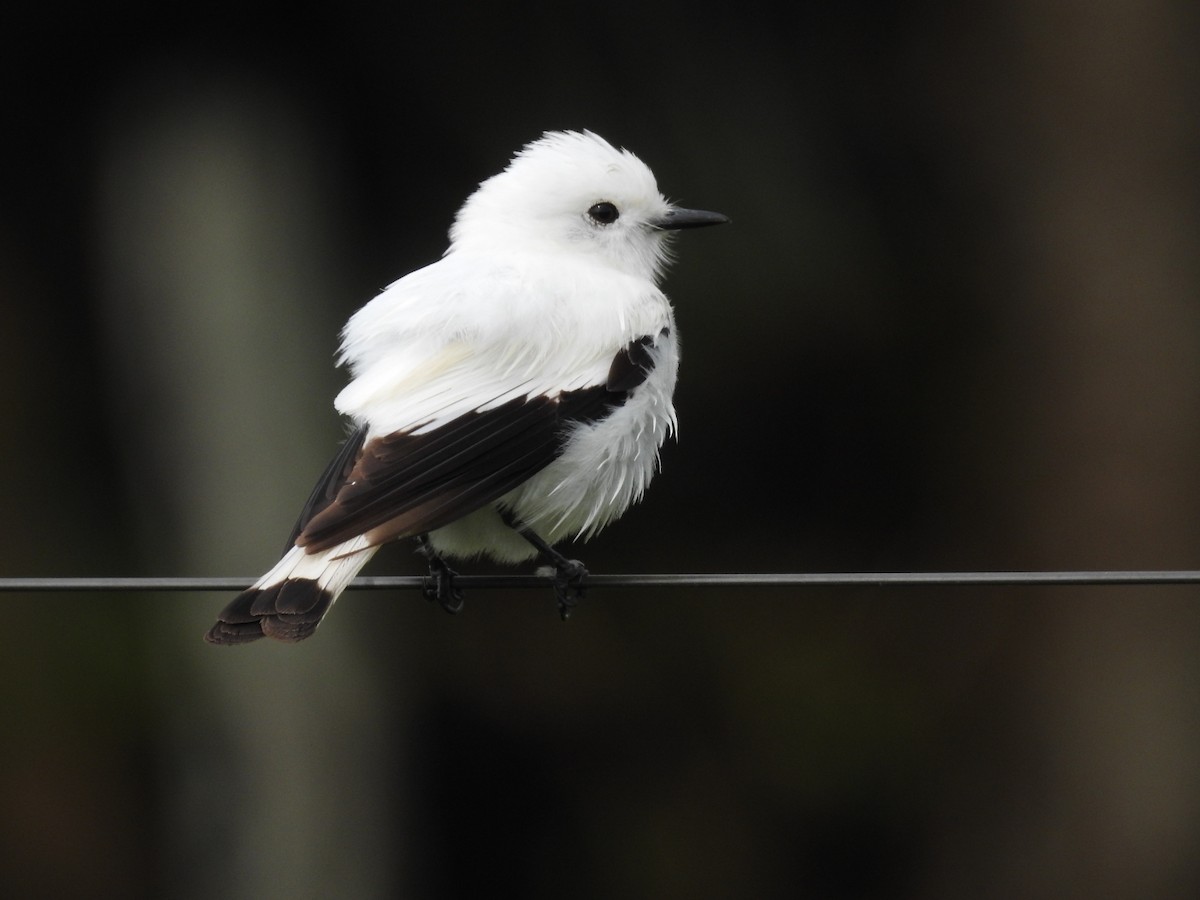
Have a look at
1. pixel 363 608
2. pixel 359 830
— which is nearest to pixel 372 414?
pixel 363 608

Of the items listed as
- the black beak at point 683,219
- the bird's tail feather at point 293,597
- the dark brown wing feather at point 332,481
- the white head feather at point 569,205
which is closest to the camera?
the bird's tail feather at point 293,597

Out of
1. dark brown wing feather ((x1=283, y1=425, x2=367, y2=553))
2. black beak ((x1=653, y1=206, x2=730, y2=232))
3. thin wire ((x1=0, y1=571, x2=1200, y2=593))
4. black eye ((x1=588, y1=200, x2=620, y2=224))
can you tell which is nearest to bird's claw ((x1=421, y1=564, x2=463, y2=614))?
dark brown wing feather ((x1=283, y1=425, x2=367, y2=553))

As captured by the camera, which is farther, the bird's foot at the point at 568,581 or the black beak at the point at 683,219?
the black beak at the point at 683,219

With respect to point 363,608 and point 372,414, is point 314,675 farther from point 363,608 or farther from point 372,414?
point 372,414

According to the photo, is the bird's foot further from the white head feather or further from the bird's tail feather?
the white head feather

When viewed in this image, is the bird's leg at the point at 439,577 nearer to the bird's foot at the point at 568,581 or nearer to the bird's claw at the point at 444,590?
the bird's claw at the point at 444,590

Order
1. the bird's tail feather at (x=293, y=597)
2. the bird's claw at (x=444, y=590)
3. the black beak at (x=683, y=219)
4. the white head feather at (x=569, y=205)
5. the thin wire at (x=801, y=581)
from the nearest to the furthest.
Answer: the thin wire at (x=801, y=581)
the bird's tail feather at (x=293, y=597)
the bird's claw at (x=444, y=590)
the white head feather at (x=569, y=205)
the black beak at (x=683, y=219)

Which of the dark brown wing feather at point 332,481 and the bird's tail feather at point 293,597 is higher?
the dark brown wing feather at point 332,481

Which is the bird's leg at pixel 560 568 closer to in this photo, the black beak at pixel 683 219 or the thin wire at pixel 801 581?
the thin wire at pixel 801 581

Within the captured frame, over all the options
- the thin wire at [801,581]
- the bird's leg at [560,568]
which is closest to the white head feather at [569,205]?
the bird's leg at [560,568]

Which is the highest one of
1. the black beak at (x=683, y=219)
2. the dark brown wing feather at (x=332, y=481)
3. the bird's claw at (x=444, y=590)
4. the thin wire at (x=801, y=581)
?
the black beak at (x=683, y=219)
